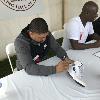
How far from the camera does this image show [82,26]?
210 centimetres

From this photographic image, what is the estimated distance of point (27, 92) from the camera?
1330 mm

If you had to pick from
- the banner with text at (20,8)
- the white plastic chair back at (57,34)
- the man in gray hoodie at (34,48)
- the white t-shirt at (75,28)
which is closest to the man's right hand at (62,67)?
the man in gray hoodie at (34,48)

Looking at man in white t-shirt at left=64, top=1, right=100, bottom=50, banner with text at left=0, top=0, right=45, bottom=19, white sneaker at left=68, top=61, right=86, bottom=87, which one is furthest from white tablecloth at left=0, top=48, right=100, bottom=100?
banner with text at left=0, top=0, right=45, bottom=19

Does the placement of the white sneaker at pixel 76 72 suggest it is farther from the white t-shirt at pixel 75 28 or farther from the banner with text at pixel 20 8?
the banner with text at pixel 20 8

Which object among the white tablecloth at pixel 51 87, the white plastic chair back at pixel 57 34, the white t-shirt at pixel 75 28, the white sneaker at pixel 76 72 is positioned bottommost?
the white tablecloth at pixel 51 87

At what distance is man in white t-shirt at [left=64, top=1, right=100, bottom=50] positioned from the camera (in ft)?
6.39

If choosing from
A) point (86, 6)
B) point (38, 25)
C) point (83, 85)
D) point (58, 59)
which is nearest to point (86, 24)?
point (86, 6)

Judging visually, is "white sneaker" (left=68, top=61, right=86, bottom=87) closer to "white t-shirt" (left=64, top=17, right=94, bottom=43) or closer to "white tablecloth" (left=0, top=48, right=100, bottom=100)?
"white tablecloth" (left=0, top=48, right=100, bottom=100)

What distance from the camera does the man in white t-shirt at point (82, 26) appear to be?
6.39ft

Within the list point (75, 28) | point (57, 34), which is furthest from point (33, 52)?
point (57, 34)

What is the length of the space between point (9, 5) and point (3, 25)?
311mm

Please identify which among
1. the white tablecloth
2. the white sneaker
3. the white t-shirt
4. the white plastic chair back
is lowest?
the white tablecloth

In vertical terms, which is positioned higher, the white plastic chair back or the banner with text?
the banner with text

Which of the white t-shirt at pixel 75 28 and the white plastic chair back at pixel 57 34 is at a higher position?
the white t-shirt at pixel 75 28
